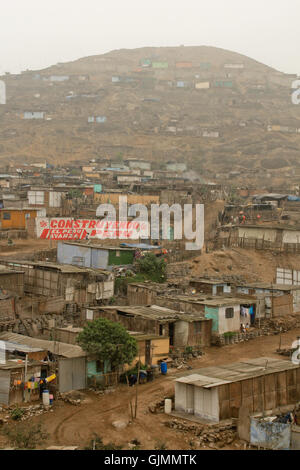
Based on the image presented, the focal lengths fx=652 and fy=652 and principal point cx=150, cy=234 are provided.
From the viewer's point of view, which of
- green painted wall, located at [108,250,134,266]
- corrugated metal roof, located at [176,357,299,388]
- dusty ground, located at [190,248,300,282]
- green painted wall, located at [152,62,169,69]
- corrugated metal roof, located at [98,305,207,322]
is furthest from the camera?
green painted wall, located at [152,62,169,69]

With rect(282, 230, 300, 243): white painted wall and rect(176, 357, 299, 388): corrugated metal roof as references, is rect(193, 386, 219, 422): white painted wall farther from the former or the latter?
rect(282, 230, 300, 243): white painted wall

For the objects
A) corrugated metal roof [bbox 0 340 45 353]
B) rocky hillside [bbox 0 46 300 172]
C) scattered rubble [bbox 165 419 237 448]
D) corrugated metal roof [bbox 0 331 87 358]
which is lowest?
scattered rubble [bbox 165 419 237 448]

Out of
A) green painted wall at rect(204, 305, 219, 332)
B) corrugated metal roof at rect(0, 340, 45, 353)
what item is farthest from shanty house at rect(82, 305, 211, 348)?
corrugated metal roof at rect(0, 340, 45, 353)

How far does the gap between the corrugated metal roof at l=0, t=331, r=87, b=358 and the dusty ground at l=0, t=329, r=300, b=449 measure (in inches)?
40.0

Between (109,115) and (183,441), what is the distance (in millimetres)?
70289

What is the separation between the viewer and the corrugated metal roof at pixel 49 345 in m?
15.0

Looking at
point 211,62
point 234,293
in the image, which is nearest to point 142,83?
point 211,62

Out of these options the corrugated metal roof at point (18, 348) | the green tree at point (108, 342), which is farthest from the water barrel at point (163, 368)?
the corrugated metal roof at point (18, 348)

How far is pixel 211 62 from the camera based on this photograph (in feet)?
385

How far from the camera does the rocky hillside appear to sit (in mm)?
67250

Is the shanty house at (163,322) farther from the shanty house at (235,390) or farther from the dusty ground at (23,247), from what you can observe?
the dusty ground at (23,247)

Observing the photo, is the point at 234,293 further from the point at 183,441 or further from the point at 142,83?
the point at 142,83

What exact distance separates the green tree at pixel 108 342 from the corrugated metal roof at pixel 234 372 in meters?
1.78
